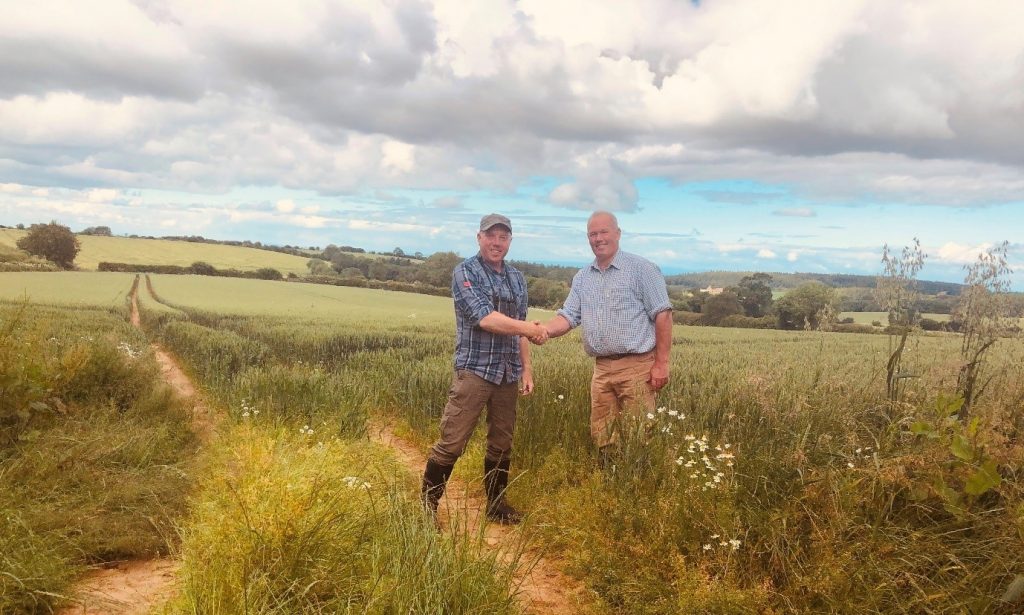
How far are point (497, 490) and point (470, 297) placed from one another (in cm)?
164

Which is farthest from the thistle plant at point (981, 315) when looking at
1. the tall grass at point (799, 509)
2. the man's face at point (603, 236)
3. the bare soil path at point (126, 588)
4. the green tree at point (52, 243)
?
the green tree at point (52, 243)

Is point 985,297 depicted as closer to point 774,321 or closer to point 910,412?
point 910,412

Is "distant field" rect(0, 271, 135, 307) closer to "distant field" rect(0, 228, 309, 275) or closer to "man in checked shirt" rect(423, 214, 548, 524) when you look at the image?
"distant field" rect(0, 228, 309, 275)

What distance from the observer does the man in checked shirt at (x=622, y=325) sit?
Result: 4.73 metres

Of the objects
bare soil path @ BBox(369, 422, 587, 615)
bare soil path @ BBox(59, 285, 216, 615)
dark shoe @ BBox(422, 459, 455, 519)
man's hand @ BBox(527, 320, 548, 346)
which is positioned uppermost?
man's hand @ BBox(527, 320, 548, 346)

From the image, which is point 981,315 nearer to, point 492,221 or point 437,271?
point 492,221

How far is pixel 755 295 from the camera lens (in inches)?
1612

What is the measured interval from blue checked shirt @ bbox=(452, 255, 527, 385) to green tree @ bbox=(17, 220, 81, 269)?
233 feet

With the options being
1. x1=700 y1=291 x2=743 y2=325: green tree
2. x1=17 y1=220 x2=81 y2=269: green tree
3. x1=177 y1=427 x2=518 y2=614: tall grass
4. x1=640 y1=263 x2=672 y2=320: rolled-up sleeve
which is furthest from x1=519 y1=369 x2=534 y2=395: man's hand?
x1=17 y1=220 x2=81 y2=269: green tree

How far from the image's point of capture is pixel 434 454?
449cm

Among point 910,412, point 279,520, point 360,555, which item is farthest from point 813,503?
point 279,520

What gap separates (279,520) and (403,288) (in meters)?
52.9

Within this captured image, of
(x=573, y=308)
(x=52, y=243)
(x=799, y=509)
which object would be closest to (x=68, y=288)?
(x=52, y=243)

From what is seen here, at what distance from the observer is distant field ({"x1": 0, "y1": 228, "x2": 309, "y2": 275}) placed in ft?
212
